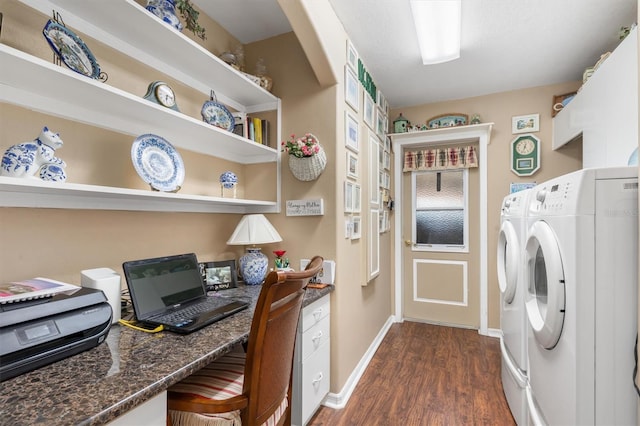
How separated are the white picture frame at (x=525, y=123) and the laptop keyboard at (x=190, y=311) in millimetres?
3200

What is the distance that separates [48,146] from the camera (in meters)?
1.00

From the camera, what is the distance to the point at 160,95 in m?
1.38

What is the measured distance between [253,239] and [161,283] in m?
0.58

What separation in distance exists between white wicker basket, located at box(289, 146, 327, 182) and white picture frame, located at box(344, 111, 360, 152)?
0.28 meters

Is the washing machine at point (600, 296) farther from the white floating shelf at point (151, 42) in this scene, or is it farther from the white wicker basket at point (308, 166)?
the white floating shelf at point (151, 42)

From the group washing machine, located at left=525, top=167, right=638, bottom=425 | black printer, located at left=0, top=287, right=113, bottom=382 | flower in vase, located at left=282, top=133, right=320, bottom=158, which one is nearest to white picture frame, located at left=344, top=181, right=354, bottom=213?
flower in vase, located at left=282, top=133, right=320, bottom=158

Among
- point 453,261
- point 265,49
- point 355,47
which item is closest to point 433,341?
point 453,261

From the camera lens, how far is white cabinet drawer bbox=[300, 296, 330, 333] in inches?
63.1

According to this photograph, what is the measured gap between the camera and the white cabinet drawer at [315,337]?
161 cm

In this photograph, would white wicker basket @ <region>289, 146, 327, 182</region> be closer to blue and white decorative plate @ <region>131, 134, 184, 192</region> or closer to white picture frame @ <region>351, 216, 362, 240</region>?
white picture frame @ <region>351, 216, 362, 240</region>

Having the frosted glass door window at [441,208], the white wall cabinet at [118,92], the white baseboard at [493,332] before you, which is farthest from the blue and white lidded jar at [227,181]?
the white baseboard at [493,332]

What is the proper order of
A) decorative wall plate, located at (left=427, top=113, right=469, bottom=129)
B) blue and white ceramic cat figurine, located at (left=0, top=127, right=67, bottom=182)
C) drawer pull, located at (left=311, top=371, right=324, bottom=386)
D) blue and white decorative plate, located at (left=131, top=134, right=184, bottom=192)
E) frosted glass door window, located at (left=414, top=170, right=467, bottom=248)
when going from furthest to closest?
frosted glass door window, located at (left=414, top=170, right=467, bottom=248) < decorative wall plate, located at (left=427, top=113, right=469, bottom=129) < drawer pull, located at (left=311, top=371, right=324, bottom=386) < blue and white decorative plate, located at (left=131, top=134, right=184, bottom=192) < blue and white ceramic cat figurine, located at (left=0, top=127, right=67, bottom=182)

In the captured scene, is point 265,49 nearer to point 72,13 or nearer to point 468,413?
point 72,13

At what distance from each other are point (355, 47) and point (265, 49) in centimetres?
69
